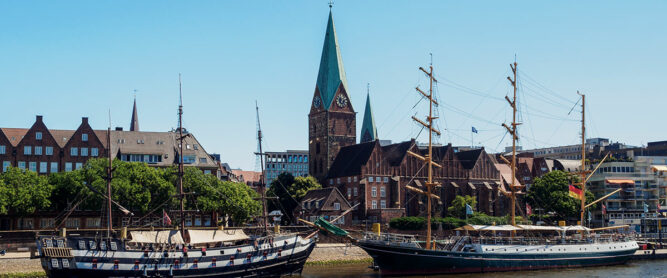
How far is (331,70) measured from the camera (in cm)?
13950

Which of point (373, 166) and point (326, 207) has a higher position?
point (373, 166)

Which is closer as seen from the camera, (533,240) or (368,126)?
(533,240)

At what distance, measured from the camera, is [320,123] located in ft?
463

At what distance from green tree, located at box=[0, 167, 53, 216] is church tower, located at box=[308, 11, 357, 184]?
6312 centimetres

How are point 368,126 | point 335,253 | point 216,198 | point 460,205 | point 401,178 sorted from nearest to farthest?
1. point 335,253
2. point 216,198
3. point 460,205
4. point 401,178
5. point 368,126

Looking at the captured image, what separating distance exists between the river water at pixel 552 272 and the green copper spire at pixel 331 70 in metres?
66.0

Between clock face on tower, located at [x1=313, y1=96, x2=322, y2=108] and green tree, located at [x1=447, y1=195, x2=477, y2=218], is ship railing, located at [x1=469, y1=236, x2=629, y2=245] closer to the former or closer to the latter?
green tree, located at [x1=447, y1=195, x2=477, y2=218]

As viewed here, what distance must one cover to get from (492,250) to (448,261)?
5.12 meters

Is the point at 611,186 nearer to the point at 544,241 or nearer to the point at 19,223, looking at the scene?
the point at 544,241

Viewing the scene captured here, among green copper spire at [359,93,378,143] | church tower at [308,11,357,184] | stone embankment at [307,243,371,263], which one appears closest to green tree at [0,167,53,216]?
stone embankment at [307,243,371,263]

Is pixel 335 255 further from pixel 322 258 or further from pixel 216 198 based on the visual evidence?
pixel 216 198

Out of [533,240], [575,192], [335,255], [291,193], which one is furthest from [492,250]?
[291,193]

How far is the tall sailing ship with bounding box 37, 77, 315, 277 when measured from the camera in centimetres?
5475

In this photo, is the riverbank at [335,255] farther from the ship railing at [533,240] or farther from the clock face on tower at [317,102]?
the clock face on tower at [317,102]
